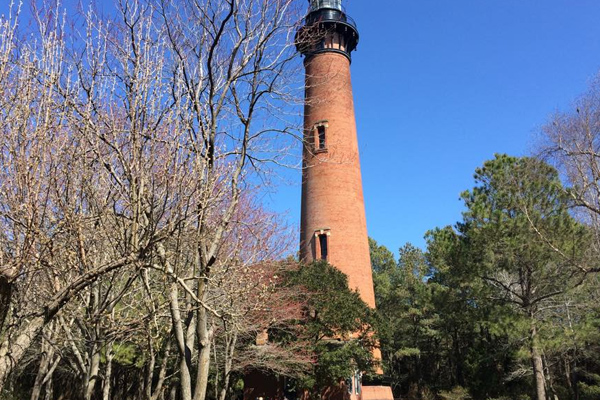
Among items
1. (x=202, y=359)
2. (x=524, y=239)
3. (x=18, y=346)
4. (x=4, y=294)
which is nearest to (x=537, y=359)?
(x=524, y=239)

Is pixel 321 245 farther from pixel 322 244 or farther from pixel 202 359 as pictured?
pixel 202 359

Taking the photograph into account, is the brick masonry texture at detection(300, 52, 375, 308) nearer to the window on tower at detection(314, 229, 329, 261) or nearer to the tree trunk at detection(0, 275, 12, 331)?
the window on tower at detection(314, 229, 329, 261)

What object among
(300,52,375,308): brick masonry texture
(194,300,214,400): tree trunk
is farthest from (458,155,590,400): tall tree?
(194,300,214,400): tree trunk

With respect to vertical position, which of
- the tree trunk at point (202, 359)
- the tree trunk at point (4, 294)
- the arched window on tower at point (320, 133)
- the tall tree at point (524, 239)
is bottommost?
the tree trunk at point (202, 359)

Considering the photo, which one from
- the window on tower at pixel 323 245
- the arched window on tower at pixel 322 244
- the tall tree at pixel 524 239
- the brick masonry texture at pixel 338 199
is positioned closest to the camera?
the tall tree at pixel 524 239

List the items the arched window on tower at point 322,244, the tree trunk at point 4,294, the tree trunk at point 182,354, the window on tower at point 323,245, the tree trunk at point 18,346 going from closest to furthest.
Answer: the tree trunk at point 4,294 < the tree trunk at point 18,346 < the tree trunk at point 182,354 < the arched window on tower at point 322,244 < the window on tower at point 323,245

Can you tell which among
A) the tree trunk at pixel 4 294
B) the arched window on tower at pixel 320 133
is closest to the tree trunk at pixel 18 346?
the tree trunk at pixel 4 294

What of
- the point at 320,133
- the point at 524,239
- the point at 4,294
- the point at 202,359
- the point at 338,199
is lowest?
the point at 202,359

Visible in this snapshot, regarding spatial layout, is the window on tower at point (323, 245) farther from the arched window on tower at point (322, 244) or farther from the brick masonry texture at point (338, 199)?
the brick masonry texture at point (338, 199)

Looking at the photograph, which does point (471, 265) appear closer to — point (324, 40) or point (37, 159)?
point (324, 40)

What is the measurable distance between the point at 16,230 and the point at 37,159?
1.03 m

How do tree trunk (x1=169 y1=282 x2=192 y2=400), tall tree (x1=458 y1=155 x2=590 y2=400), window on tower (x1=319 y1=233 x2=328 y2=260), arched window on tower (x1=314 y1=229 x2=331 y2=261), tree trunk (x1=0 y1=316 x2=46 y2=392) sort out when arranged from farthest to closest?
window on tower (x1=319 y1=233 x2=328 y2=260), arched window on tower (x1=314 y1=229 x2=331 y2=261), tall tree (x1=458 y1=155 x2=590 y2=400), tree trunk (x1=169 y1=282 x2=192 y2=400), tree trunk (x1=0 y1=316 x2=46 y2=392)

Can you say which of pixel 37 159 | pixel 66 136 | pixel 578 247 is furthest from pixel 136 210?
pixel 578 247

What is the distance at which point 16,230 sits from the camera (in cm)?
525
